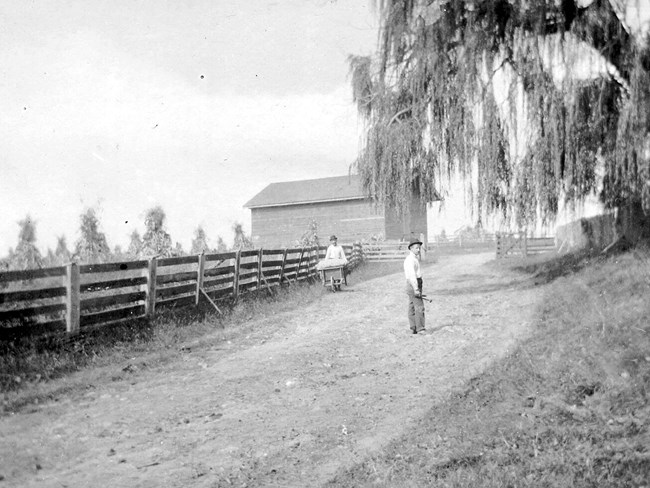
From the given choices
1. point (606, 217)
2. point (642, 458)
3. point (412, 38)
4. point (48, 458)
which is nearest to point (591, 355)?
point (642, 458)

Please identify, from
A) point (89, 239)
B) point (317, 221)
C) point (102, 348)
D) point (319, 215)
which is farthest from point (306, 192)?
point (102, 348)

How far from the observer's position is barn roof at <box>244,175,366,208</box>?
4206cm

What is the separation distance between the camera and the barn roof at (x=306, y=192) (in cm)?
4206

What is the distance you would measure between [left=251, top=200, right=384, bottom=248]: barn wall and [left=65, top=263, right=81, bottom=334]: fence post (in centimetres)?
3105

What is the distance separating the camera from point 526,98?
1175 centimetres

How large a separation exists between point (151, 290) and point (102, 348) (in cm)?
193

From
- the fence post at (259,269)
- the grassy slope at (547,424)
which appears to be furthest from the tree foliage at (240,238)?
the grassy slope at (547,424)

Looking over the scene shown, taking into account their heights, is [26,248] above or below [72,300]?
above

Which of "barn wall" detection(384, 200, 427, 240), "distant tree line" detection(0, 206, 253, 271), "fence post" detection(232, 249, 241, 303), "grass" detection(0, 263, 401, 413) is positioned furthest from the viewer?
"barn wall" detection(384, 200, 427, 240)

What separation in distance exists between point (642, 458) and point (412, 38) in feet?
35.2

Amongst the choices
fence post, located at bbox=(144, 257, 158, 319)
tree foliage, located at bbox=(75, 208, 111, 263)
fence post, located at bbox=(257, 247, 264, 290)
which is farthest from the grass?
tree foliage, located at bbox=(75, 208, 111, 263)

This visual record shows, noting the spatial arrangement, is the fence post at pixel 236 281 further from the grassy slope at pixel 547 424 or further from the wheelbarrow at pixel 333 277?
the grassy slope at pixel 547 424

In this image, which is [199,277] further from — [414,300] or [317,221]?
[317,221]

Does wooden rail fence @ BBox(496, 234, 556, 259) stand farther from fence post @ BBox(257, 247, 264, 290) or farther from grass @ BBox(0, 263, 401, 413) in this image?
grass @ BBox(0, 263, 401, 413)
